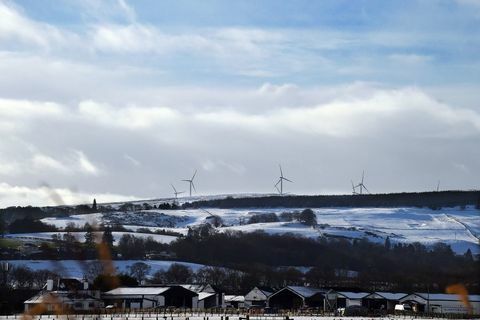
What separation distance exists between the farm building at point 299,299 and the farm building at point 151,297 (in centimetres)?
1191

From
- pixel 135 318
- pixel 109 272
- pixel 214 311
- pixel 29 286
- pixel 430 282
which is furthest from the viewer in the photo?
pixel 430 282

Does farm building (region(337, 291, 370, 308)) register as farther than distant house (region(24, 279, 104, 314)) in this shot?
Yes

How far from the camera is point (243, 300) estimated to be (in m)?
167

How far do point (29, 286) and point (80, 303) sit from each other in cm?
4682

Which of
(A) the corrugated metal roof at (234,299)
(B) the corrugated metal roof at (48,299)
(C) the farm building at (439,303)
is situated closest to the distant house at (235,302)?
(A) the corrugated metal roof at (234,299)

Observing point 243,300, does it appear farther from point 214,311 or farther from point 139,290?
point 214,311

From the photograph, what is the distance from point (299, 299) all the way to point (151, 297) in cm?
2288

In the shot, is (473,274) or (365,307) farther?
(473,274)

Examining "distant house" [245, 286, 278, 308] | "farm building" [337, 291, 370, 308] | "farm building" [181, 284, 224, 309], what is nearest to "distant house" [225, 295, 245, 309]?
"distant house" [245, 286, 278, 308]

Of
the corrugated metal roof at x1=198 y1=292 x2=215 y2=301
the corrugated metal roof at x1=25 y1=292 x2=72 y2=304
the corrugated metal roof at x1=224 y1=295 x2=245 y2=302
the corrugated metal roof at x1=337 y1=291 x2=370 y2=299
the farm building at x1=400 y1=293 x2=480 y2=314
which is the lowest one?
the farm building at x1=400 y1=293 x2=480 y2=314

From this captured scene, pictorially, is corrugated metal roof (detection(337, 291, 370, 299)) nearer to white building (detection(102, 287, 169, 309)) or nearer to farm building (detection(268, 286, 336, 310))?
farm building (detection(268, 286, 336, 310))

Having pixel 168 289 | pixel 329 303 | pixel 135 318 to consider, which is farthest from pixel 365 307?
pixel 135 318

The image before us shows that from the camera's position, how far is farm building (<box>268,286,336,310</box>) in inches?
6122

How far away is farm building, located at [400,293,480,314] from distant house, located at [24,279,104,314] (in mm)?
42921
